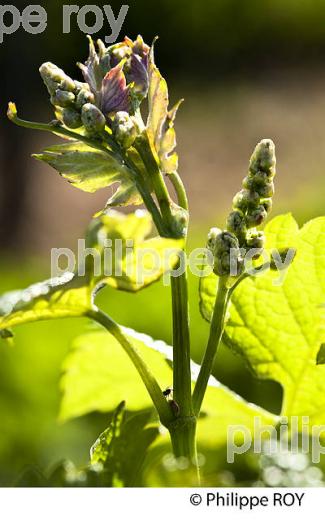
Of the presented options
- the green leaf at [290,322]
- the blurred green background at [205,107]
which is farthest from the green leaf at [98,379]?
the blurred green background at [205,107]

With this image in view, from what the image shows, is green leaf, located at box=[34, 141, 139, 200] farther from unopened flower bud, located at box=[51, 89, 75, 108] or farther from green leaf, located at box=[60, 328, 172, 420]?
green leaf, located at box=[60, 328, 172, 420]

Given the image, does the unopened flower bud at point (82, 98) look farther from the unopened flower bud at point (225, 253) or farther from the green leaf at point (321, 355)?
the green leaf at point (321, 355)

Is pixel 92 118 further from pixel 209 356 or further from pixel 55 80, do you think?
pixel 209 356

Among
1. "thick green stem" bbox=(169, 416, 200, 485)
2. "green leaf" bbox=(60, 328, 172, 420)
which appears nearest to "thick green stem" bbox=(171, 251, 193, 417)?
"thick green stem" bbox=(169, 416, 200, 485)

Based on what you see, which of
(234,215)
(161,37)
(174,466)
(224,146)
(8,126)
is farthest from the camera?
(161,37)

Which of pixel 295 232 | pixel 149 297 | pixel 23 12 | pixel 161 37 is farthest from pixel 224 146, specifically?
pixel 295 232

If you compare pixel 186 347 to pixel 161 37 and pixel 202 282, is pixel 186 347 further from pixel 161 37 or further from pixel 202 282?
pixel 161 37
